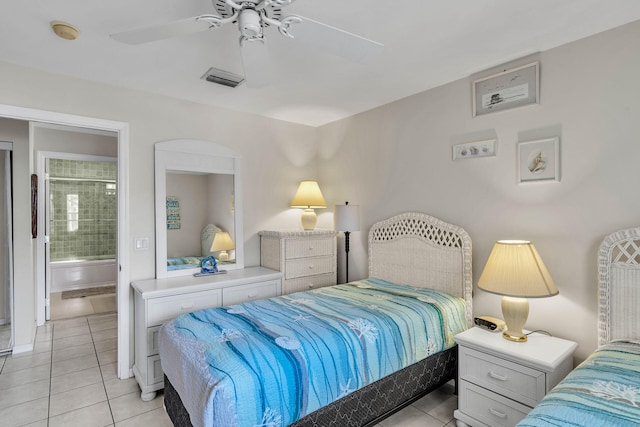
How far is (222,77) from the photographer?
2.72 meters

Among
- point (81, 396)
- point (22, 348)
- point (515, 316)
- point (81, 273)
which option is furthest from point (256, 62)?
point (81, 273)

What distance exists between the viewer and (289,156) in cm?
401

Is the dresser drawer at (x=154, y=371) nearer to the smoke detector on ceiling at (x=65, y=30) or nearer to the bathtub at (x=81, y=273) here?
the smoke detector on ceiling at (x=65, y=30)

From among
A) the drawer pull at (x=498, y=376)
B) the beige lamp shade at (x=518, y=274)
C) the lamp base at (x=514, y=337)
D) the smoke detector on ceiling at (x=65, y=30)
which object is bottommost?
the drawer pull at (x=498, y=376)

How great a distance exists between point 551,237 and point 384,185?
5.02 feet

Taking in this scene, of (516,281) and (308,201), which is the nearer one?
(516,281)

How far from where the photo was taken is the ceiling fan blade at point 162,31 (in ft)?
4.84

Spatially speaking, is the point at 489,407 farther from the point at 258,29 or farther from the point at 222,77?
the point at 222,77

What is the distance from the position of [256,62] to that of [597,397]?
223 centimetres

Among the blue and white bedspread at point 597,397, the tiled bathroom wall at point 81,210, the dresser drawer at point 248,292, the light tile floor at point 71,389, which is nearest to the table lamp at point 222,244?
the dresser drawer at point 248,292

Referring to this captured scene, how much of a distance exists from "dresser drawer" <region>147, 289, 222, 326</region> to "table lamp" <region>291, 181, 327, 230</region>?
4.35ft

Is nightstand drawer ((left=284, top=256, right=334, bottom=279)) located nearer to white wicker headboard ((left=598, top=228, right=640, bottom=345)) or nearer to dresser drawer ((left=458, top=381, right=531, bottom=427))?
dresser drawer ((left=458, top=381, right=531, bottom=427))

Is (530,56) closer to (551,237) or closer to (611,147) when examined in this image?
(611,147)

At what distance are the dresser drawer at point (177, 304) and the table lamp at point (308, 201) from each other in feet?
4.35
